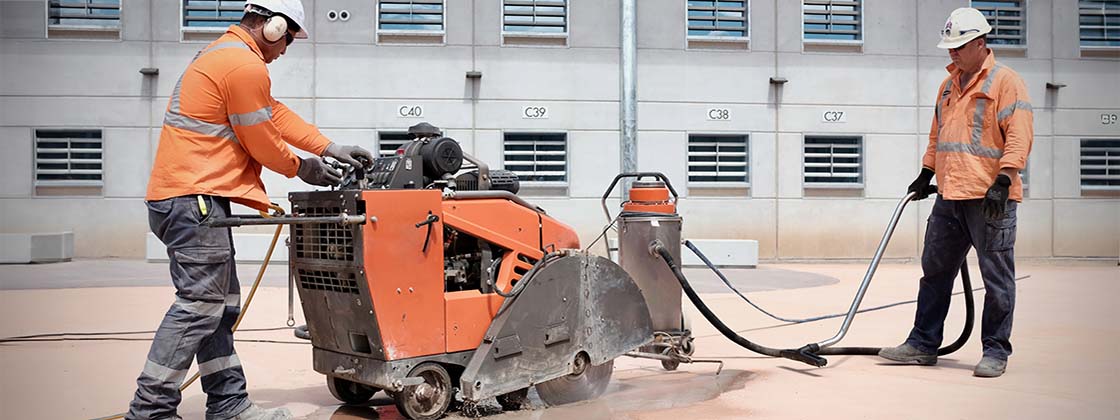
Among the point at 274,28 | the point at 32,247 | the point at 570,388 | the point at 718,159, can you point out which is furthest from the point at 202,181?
the point at 718,159

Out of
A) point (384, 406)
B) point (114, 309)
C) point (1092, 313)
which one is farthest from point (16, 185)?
point (1092, 313)

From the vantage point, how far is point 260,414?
3.70 meters

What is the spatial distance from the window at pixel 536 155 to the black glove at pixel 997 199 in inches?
371

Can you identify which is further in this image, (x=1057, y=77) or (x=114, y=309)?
(x=1057, y=77)

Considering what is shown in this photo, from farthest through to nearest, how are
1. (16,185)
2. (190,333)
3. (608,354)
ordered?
(16,185)
(608,354)
(190,333)

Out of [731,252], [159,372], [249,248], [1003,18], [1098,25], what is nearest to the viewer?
[159,372]

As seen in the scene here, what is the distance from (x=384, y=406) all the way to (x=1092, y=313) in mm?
6071

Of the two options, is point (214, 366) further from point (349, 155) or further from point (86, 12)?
point (86, 12)

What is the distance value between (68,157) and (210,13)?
2949 millimetres

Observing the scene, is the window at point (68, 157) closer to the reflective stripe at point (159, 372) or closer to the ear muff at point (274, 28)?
the ear muff at point (274, 28)

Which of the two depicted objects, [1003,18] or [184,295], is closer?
[184,295]

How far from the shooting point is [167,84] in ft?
44.4

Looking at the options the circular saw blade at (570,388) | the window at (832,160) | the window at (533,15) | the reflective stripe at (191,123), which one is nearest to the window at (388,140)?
the window at (533,15)

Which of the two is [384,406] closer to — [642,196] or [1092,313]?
[642,196]
